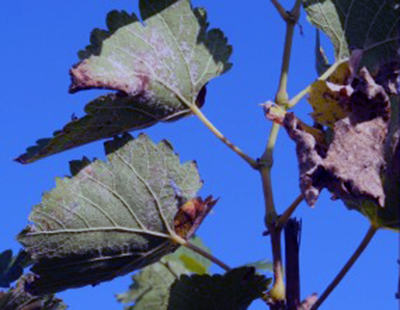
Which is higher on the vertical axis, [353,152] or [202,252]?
[202,252]

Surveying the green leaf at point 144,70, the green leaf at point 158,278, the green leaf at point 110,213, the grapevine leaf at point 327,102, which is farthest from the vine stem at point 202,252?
the green leaf at point 158,278

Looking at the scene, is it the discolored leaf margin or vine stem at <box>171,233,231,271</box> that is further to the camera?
vine stem at <box>171,233,231,271</box>

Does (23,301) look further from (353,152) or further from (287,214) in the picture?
(353,152)

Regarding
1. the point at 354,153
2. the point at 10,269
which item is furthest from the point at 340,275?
the point at 10,269

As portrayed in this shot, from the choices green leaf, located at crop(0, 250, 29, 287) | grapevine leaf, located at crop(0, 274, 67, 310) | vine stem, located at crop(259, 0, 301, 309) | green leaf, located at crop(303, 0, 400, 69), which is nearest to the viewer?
vine stem, located at crop(259, 0, 301, 309)

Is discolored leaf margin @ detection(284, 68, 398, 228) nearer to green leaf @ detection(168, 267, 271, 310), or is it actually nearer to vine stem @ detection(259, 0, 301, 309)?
vine stem @ detection(259, 0, 301, 309)

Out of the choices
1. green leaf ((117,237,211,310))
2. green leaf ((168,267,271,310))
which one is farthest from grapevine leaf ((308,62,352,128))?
green leaf ((117,237,211,310))
